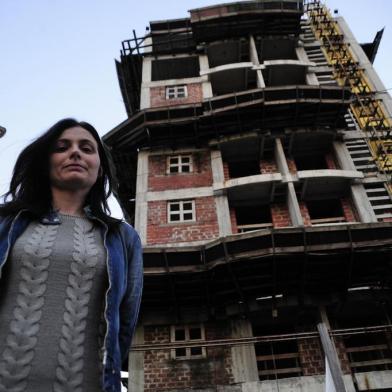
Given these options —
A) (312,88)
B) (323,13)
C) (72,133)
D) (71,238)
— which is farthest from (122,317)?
(323,13)

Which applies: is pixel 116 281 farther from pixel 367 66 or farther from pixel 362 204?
pixel 367 66

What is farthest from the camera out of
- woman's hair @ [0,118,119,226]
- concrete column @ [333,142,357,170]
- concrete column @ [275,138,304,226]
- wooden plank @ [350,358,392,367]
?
concrete column @ [333,142,357,170]

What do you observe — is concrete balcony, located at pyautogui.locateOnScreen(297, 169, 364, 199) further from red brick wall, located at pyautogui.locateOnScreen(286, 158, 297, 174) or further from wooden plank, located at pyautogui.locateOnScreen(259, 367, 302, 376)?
wooden plank, located at pyautogui.locateOnScreen(259, 367, 302, 376)

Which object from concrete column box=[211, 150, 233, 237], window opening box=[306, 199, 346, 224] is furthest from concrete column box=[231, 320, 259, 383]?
window opening box=[306, 199, 346, 224]

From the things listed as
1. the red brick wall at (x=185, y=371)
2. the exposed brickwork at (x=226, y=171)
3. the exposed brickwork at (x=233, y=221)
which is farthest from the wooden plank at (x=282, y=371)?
the exposed brickwork at (x=226, y=171)

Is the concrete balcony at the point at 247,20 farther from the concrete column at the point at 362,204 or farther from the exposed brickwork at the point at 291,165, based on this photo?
the concrete column at the point at 362,204

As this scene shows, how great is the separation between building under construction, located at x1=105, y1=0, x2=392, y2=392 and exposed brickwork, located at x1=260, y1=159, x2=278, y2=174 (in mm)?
70

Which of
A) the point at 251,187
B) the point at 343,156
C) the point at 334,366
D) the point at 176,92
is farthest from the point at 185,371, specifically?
the point at 176,92

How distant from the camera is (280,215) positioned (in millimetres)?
13266

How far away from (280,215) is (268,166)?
246 centimetres

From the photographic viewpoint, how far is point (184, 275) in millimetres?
10117

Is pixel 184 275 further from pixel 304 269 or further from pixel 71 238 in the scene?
pixel 71 238

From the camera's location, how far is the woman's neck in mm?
2223

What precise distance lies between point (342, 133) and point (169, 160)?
275 inches
